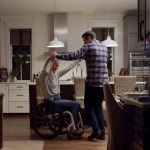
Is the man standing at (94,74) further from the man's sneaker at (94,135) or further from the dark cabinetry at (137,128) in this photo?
the dark cabinetry at (137,128)

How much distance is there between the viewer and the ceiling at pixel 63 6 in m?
7.42

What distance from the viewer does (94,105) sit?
4.71 m

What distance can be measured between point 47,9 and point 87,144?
14.8 feet

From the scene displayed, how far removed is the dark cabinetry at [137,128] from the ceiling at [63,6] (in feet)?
16.9

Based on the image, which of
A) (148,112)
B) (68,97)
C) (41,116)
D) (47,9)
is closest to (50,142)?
(41,116)

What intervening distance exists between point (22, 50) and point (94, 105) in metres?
4.59

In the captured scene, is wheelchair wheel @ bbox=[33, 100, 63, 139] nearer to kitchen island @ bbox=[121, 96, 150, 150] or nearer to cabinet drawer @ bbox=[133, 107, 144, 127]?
kitchen island @ bbox=[121, 96, 150, 150]

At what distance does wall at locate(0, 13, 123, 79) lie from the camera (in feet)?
28.8

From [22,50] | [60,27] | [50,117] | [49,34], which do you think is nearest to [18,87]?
[22,50]

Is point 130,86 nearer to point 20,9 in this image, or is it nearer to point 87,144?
point 87,144

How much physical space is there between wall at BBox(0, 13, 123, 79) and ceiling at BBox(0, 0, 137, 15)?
175 millimetres

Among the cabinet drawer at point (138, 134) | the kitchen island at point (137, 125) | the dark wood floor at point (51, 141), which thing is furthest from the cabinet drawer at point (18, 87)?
the cabinet drawer at point (138, 134)

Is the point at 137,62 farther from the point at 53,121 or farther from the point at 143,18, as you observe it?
the point at 143,18

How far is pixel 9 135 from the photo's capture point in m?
5.40
